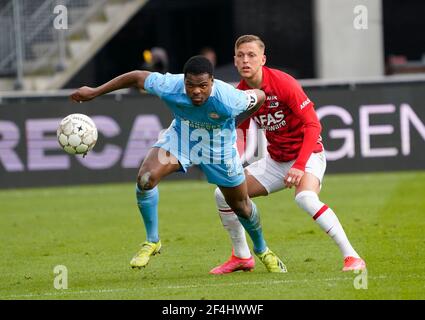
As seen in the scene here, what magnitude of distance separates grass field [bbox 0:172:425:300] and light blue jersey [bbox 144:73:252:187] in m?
0.95

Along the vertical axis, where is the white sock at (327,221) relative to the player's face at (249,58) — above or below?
below

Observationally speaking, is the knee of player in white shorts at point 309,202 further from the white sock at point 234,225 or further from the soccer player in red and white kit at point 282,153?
the white sock at point 234,225

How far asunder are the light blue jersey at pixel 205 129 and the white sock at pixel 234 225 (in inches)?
19.5

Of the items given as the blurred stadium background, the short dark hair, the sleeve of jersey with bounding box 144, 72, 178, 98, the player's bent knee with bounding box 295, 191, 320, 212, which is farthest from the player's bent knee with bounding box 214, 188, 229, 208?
the blurred stadium background

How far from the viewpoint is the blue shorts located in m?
9.91

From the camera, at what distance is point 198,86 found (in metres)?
9.40

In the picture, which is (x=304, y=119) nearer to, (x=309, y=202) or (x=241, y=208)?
(x=309, y=202)

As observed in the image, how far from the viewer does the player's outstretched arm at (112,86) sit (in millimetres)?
9820
